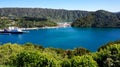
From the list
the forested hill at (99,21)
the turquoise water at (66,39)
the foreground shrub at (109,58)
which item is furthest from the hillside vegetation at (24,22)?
the foreground shrub at (109,58)

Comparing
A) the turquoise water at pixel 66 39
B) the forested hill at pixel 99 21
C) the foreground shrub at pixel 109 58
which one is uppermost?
the foreground shrub at pixel 109 58

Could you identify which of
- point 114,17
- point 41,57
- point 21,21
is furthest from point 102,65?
point 114,17

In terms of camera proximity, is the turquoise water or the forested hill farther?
the forested hill

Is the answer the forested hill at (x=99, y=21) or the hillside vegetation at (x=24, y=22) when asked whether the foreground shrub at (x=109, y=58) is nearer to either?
the hillside vegetation at (x=24, y=22)

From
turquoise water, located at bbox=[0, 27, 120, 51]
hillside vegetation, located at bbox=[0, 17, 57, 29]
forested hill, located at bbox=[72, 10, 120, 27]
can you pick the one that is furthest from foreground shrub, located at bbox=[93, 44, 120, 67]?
forested hill, located at bbox=[72, 10, 120, 27]

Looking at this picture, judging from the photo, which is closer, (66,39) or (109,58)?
(109,58)

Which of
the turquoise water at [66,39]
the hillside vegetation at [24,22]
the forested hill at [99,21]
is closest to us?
the turquoise water at [66,39]

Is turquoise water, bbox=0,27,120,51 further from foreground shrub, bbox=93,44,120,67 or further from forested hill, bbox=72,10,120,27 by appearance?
forested hill, bbox=72,10,120,27

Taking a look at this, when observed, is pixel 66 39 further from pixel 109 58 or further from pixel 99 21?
pixel 99 21

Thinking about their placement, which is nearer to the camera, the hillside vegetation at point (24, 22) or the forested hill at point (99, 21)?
the hillside vegetation at point (24, 22)

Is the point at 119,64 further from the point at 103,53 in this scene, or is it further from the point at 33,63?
the point at 33,63

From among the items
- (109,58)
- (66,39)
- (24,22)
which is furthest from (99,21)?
(109,58)
